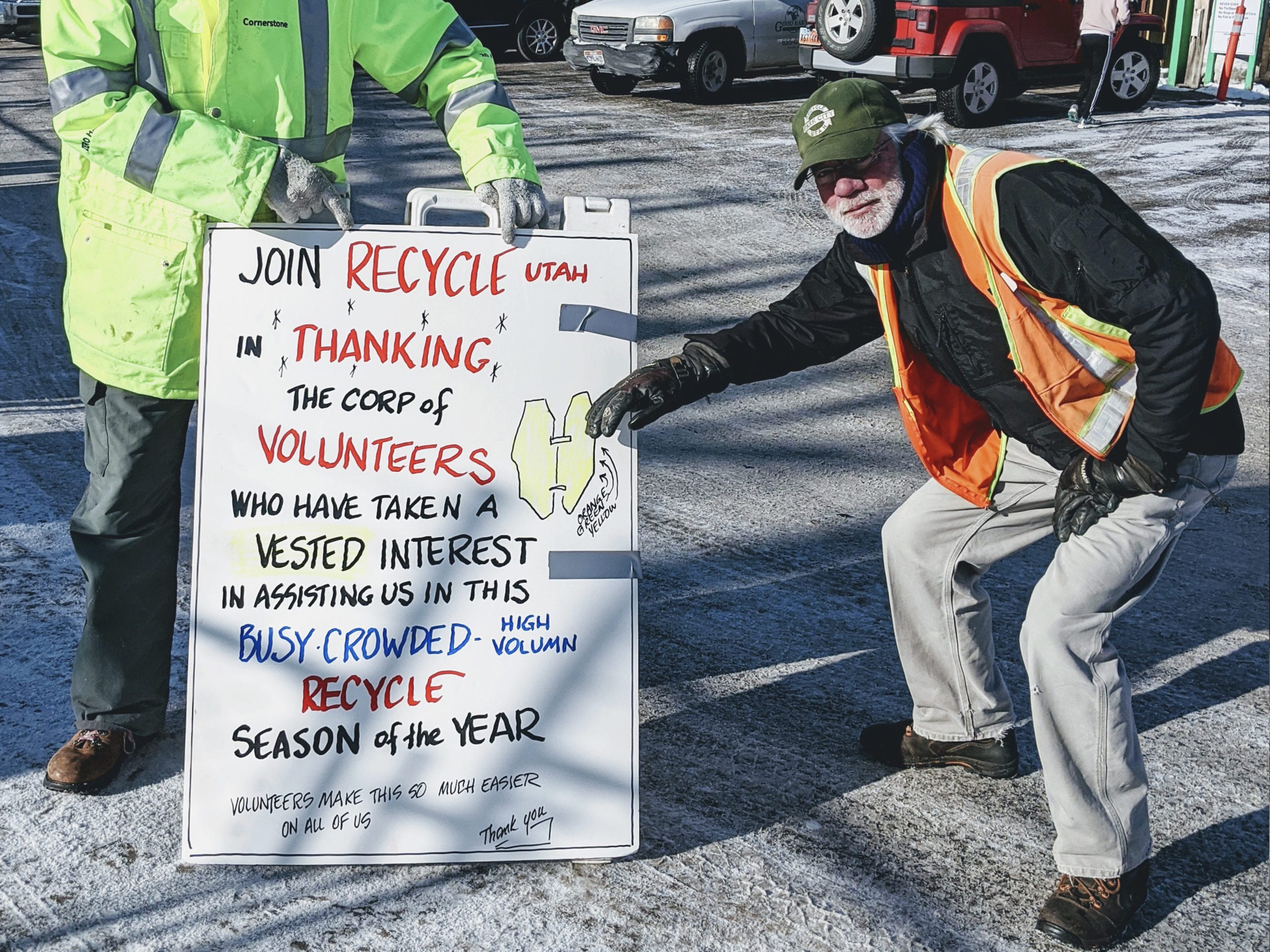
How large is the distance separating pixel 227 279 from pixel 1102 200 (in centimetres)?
179

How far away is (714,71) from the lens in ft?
47.5

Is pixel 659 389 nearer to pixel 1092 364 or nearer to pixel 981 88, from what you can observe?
pixel 1092 364

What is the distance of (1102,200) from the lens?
2.65m

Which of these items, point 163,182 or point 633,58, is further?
point 633,58

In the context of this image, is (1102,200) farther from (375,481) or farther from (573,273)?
(375,481)

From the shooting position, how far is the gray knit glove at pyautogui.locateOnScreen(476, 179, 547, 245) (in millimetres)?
2893

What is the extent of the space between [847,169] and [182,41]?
141 cm

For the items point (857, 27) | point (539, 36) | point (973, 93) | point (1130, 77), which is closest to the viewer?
point (857, 27)

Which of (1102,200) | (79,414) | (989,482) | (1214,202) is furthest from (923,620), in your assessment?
(1214,202)

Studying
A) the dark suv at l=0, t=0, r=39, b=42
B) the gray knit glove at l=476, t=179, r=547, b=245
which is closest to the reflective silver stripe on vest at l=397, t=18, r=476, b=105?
the gray knit glove at l=476, t=179, r=547, b=245

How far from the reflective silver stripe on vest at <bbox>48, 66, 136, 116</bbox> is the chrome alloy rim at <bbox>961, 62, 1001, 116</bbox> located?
11274mm

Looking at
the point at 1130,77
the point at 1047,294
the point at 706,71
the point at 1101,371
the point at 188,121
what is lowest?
the point at 706,71

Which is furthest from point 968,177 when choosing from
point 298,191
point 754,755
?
point 754,755

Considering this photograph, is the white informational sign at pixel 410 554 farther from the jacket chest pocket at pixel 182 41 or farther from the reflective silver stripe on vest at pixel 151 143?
the jacket chest pocket at pixel 182 41
